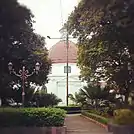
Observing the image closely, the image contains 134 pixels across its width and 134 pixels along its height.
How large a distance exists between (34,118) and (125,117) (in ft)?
20.0

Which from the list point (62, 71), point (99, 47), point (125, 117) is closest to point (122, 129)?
point (125, 117)

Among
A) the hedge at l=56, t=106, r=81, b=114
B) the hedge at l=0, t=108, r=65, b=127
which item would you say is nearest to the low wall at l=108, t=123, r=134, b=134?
the hedge at l=0, t=108, r=65, b=127

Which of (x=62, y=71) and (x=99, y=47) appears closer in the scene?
(x=99, y=47)

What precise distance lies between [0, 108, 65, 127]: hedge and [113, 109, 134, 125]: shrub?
3.38 m

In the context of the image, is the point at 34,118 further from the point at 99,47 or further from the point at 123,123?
the point at 99,47

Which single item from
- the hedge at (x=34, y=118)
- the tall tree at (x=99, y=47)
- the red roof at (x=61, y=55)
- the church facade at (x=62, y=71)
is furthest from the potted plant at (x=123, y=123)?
the red roof at (x=61, y=55)

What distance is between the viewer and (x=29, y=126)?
958 inches

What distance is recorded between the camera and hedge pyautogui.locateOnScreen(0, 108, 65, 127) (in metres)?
24.2

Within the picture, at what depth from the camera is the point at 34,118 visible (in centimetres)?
2427

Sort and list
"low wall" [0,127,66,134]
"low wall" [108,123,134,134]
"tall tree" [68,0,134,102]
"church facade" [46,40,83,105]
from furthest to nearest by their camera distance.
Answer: "church facade" [46,40,83,105]
"low wall" [0,127,66,134]
"tall tree" [68,0,134,102]
"low wall" [108,123,134,134]

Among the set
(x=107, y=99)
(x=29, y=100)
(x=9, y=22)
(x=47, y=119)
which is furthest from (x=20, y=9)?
(x=29, y=100)

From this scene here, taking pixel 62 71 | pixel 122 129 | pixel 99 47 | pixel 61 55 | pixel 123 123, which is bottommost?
pixel 122 129

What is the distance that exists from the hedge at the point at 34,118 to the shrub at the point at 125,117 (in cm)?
338

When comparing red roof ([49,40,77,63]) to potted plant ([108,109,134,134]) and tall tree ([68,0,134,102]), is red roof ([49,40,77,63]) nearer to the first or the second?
tall tree ([68,0,134,102])
